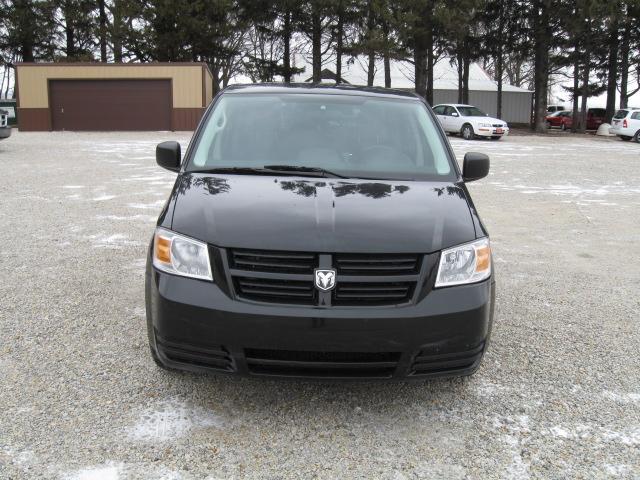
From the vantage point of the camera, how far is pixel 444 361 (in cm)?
282

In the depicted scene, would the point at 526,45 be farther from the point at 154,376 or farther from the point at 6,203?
the point at 154,376

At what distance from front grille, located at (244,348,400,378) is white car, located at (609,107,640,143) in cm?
2845

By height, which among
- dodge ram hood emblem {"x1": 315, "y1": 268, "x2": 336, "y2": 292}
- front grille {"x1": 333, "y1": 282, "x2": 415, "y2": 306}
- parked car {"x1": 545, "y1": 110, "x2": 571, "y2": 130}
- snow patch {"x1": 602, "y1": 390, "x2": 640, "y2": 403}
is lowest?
snow patch {"x1": 602, "y1": 390, "x2": 640, "y2": 403}

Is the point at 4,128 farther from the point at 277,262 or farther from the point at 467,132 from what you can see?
the point at 467,132

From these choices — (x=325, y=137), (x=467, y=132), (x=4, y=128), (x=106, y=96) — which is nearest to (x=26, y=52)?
(x=106, y=96)

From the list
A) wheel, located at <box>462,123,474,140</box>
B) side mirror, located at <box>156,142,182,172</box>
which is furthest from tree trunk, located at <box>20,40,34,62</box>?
side mirror, located at <box>156,142,182,172</box>

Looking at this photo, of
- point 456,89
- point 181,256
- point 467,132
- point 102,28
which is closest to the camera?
point 181,256

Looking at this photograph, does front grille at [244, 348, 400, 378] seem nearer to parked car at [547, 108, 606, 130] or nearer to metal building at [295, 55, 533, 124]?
parked car at [547, 108, 606, 130]

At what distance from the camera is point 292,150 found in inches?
152

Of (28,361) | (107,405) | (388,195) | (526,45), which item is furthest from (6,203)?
(526,45)

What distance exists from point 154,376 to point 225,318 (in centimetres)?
99

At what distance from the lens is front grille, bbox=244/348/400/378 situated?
2721 mm

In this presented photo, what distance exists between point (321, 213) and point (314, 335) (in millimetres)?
645

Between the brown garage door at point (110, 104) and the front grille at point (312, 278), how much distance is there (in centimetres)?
2735
